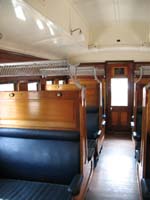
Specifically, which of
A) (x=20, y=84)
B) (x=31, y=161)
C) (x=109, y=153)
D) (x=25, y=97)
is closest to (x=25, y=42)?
(x=20, y=84)

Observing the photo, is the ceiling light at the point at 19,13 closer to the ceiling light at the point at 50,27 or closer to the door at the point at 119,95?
the ceiling light at the point at 50,27

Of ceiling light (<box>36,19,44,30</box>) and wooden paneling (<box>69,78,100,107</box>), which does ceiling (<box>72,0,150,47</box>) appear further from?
wooden paneling (<box>69,78,100,107</box>)

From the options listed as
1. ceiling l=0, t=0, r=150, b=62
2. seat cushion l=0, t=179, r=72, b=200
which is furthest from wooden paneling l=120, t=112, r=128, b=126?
seat cushion l=0, t=179, r=72, b=200

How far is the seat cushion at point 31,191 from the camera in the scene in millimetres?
2119

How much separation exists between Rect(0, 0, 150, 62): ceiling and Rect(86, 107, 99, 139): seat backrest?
134cm

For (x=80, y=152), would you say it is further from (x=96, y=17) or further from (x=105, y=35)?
(x=105, y=35)

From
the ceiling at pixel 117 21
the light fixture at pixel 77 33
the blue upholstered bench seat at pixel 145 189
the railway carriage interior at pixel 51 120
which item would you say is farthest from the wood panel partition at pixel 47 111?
the ceiling at pixel 117 21

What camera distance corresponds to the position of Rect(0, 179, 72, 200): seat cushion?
6.95 feet

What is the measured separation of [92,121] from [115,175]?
110cm

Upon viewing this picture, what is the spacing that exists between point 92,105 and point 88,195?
1956 mm

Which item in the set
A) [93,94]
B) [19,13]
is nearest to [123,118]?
[93,94]

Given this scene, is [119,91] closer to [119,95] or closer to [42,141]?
[119,95]

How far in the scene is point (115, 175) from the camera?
11.6 feet

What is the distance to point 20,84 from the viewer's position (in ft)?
10.9
